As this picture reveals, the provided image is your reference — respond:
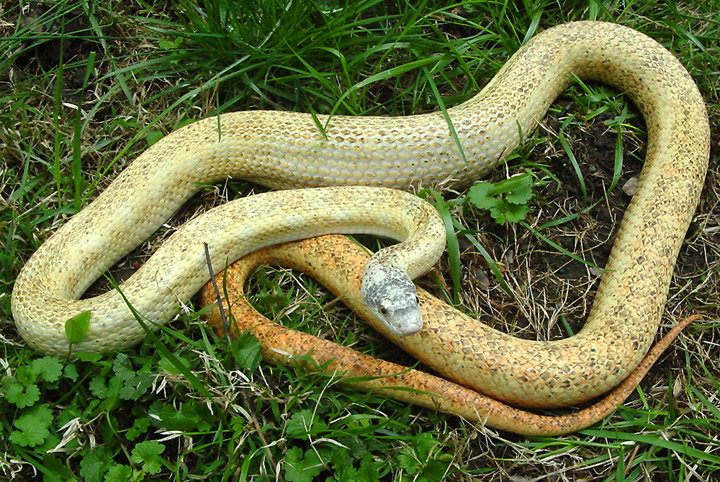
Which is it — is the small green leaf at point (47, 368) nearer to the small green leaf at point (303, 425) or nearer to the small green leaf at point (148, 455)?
the small green leaf at point (148, 455)

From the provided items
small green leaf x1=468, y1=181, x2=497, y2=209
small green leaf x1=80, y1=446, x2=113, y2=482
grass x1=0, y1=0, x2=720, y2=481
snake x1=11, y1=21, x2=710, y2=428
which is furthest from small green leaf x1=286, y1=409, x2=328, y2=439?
small green leaf x1=468, y1=181, x2=497, y2=209

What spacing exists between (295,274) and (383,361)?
3.14 feet

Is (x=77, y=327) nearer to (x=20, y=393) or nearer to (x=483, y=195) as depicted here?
(x=20, y=393)

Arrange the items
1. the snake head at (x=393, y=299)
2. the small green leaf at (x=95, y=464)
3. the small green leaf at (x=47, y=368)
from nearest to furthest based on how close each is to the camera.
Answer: the small green leaf at (x=95, y=464) < the snake head at (x=393, y=299) < the small green leaf at (x=47, y=368)

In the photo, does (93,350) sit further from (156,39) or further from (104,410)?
(156,39)

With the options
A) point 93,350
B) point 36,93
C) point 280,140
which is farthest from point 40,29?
point 93,350

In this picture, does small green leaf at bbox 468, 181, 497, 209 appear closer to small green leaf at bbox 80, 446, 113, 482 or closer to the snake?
the snake

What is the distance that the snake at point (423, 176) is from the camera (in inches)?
152

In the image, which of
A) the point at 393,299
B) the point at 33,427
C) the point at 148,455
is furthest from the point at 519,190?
the point at 33,427

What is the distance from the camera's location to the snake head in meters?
3.59

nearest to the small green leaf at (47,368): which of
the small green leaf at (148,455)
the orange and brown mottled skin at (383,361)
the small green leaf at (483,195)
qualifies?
the small green leaf at (148,455)

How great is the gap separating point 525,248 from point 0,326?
3374 millimetres

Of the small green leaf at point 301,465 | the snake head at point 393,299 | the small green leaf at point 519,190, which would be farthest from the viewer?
the small green leaf at point 519,190

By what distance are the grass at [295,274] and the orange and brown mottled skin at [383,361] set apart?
4.0 inches
